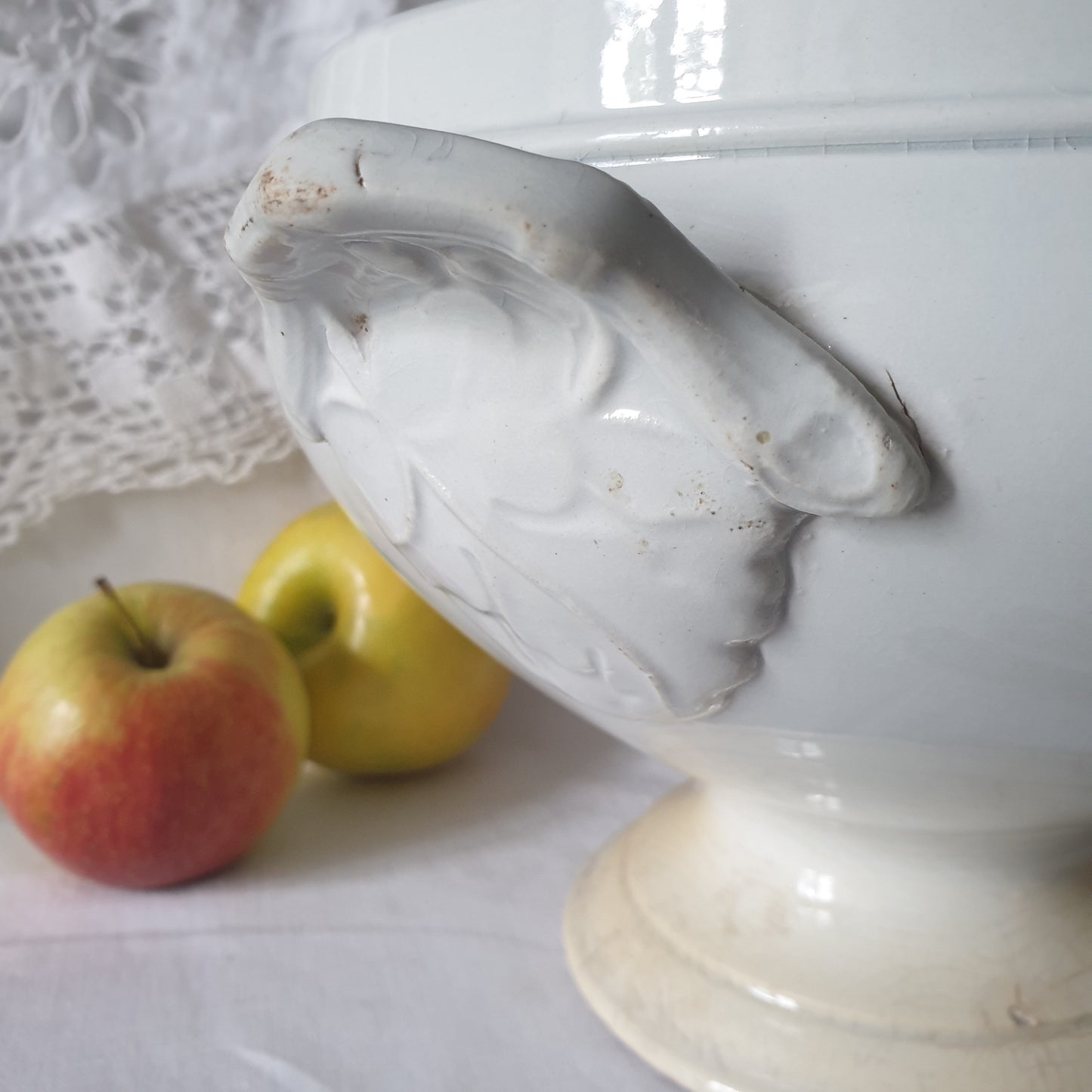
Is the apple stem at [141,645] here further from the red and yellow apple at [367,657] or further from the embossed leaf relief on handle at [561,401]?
the embossed leaf relief on handle at [561,401]

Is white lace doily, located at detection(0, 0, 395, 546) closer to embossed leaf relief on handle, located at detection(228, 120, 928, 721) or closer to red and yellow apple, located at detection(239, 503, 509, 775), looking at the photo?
red and yellow apple, located at detection(239, 503, 509, 775)

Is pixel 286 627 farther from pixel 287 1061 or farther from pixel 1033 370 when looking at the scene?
pixel 1033 370

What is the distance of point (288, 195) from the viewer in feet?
0.72

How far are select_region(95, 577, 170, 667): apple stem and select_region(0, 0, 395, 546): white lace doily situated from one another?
0.39 feet

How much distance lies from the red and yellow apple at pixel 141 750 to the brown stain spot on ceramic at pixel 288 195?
296 mm

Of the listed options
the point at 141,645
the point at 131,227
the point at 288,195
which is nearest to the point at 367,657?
the point at 141,645

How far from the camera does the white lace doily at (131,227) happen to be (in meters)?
0.59

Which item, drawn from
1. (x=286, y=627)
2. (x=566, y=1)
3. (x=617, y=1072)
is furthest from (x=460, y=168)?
(x=286, y=627)

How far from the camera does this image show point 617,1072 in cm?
37

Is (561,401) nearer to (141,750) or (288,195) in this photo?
(288,195)

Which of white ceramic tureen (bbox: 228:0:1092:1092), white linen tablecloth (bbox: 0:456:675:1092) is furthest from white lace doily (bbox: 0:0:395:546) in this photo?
white ceramic tureen (bbox: 228:0:1092:1092)

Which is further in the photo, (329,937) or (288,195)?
(329,937)

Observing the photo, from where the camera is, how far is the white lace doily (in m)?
0.59

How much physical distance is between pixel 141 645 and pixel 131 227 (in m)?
0.23
